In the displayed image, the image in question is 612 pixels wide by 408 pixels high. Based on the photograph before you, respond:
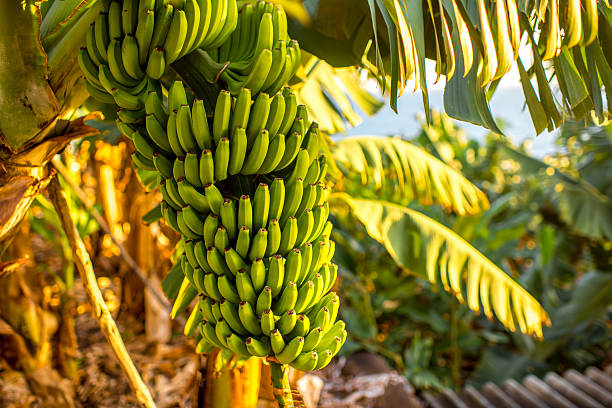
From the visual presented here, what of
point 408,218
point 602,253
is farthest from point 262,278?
point 602,253

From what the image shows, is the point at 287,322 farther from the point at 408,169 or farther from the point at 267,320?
the point at 408,169

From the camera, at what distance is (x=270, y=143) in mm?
697

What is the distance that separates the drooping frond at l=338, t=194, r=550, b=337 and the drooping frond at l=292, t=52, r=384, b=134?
31 cm

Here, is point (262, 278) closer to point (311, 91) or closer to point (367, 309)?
point (311, 91)

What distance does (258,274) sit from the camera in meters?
0.63

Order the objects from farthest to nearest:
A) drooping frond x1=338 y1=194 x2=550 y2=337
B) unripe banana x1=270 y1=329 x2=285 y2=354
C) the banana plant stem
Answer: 1. drooping frond x1=338 y1=194 x2=550 y2=337
2. the banana plant stem
3. unripe banana x1=270 y1=329 x2=285 y2=354

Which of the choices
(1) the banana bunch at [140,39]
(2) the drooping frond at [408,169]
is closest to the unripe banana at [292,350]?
(1) the banana bunch at [140,39]

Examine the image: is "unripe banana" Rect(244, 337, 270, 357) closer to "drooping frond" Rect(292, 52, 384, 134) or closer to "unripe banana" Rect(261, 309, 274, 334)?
"unripe banana" Rect(261, 309, 274, 334)

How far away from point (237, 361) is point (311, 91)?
1092 millimetres

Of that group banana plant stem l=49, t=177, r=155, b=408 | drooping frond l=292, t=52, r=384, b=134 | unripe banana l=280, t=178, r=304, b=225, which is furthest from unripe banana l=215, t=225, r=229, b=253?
drooping frond l=292, t=52, r=384, b=134

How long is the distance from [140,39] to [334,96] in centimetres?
121

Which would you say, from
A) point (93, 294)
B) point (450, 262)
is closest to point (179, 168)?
point (93, 294)

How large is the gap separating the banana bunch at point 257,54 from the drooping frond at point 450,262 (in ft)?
2.85

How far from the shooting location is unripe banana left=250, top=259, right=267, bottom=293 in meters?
0.63
